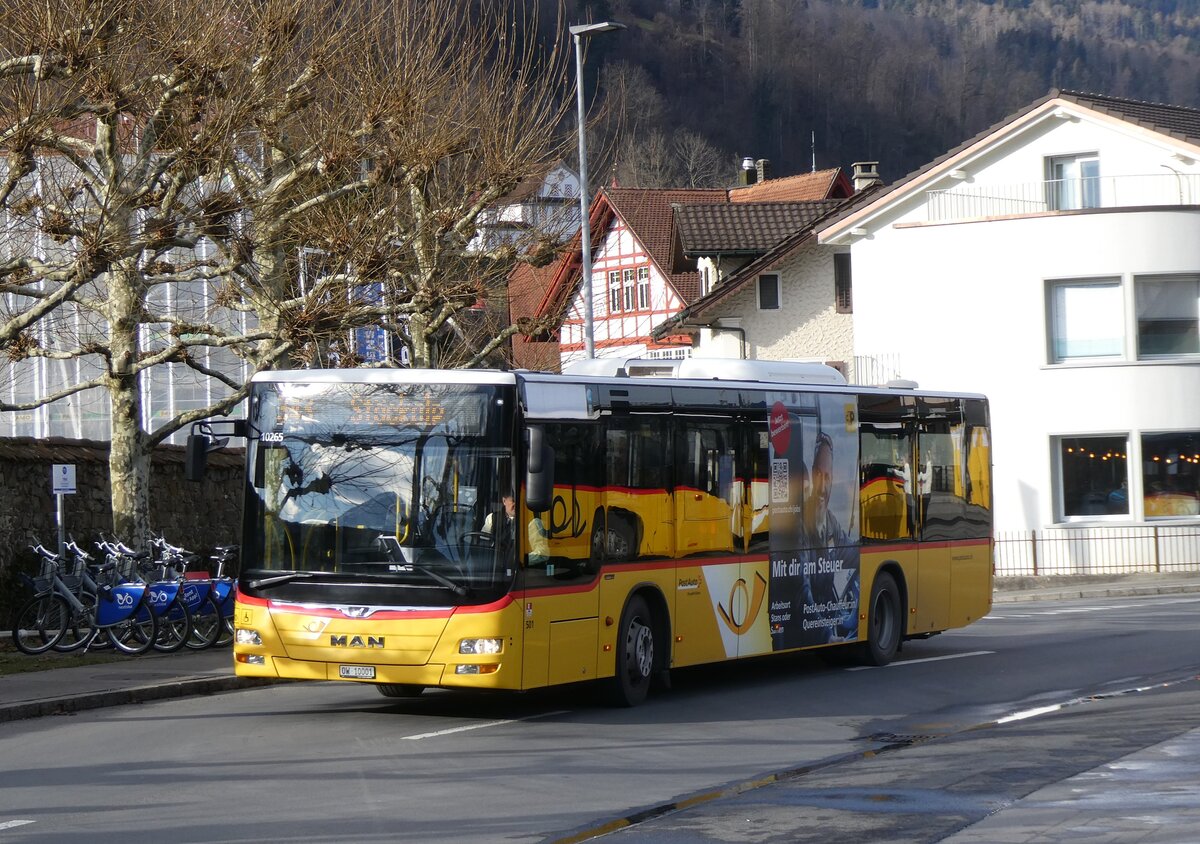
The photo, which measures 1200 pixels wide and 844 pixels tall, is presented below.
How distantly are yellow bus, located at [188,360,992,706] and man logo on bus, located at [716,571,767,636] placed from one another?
22 mm

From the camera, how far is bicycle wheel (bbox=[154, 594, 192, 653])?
19359 mm

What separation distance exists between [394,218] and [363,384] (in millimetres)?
9646

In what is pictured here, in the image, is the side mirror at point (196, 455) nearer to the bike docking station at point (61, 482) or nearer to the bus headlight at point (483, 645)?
the bus headlight at point (483, 645)

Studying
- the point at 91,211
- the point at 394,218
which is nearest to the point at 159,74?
the point at 91,211

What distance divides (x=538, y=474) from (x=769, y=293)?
35.5 m

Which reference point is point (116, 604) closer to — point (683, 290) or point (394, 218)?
point (394, 218)

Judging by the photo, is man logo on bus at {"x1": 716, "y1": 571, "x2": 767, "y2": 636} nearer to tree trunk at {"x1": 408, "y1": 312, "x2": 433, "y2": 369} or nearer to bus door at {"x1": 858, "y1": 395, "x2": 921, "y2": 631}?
bus door at {"x1": 858, "y1": 395, "x2": 921, "y2": 631}

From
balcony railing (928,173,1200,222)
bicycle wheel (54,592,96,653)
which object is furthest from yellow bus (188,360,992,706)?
balcony railing (928,173,1200,222)

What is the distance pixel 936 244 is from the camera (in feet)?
125

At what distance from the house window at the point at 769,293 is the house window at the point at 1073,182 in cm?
1060

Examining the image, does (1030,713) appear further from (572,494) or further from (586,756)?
(586,756)

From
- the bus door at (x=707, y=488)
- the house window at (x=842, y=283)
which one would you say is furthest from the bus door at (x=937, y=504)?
the house window at (x=842, y=283)

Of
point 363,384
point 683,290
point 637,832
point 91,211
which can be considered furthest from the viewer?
point 683,290

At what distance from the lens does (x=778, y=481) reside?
54.0 ft
